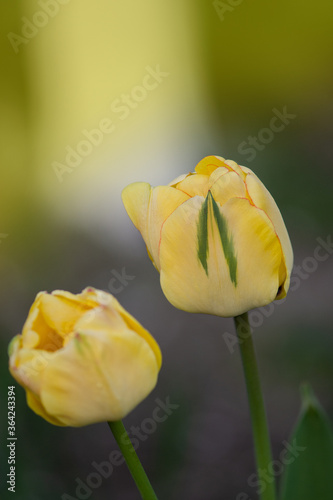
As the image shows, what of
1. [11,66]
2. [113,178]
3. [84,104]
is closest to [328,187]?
[113,178]

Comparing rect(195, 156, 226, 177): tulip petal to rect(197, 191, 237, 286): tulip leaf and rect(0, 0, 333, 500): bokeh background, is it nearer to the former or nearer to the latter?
rect(197, 191, 237, 286): tulip leaf

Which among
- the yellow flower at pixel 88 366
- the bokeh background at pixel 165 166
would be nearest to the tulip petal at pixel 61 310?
the yellow flower at pixel 88 366

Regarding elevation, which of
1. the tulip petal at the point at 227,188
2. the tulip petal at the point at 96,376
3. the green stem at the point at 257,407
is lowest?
the green stem at the point at 257,407

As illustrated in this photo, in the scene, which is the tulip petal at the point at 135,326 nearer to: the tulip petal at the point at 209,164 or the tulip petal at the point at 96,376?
the tulip petal at the point at 96,376

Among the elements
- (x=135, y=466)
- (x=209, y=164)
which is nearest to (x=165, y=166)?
(x=209, y=164)

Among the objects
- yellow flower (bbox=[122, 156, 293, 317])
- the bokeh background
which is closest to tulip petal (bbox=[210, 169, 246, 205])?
yellow flower (bbox=[122, 156, 293, 317])

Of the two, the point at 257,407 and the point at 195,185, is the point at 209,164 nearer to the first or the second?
the point at 195,185
